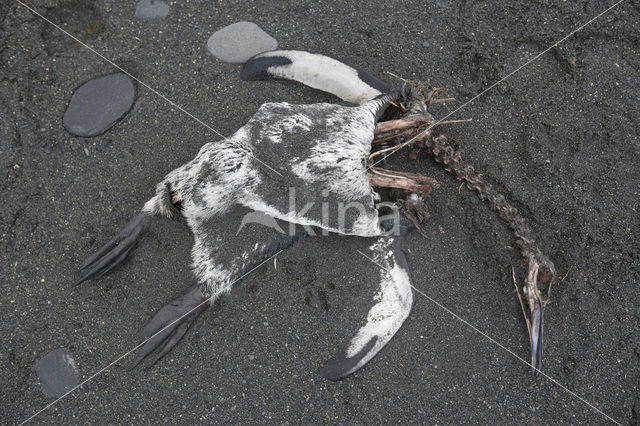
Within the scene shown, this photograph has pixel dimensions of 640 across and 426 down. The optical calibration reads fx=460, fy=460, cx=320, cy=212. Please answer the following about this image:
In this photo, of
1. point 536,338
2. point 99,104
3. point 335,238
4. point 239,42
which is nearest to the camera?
point 536,338

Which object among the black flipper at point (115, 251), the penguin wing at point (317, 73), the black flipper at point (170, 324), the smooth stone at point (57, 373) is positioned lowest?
the smooth stone at point (57, 373)

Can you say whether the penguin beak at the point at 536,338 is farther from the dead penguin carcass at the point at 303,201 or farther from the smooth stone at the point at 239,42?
the smooth stone at the point at 239,42

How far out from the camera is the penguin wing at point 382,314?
237 cm

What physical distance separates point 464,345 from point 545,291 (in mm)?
559

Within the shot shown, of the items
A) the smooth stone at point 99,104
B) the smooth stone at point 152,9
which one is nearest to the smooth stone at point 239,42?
the smooth stone at point 152,9

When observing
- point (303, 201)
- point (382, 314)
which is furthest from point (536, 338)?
point (303, 201)

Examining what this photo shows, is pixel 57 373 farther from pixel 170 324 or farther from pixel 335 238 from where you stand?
pixel 335 238

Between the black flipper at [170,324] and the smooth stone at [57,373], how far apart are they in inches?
12.0

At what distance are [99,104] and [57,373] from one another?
1.51m

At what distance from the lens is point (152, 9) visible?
2.95 metres

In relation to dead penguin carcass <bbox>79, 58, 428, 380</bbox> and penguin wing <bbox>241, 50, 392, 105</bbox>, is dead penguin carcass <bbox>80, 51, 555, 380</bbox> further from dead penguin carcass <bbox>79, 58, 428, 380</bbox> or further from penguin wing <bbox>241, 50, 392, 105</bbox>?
penguin wing <bbox>241, 50, 392, 105</bbox>

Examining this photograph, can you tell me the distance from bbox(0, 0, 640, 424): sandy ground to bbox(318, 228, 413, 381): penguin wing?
6 centimetres

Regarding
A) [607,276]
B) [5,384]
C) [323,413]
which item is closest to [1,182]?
[5,384]

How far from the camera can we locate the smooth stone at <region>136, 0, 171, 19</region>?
2.93 meters
